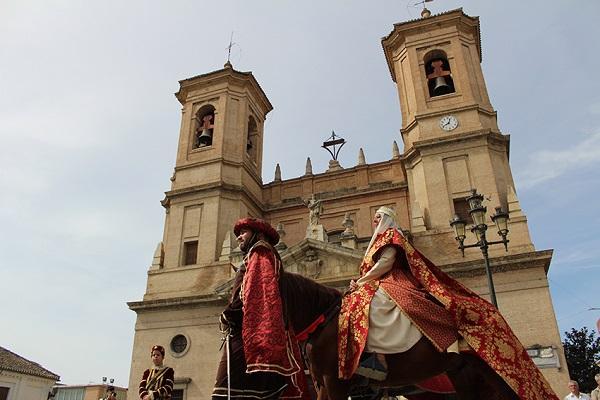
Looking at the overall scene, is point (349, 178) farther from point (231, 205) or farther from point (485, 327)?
point (485, 327)

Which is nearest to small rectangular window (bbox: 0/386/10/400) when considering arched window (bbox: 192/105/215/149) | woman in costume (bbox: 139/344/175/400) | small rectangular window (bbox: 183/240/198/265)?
small rectangular window (bbox: 183/240/198/265)

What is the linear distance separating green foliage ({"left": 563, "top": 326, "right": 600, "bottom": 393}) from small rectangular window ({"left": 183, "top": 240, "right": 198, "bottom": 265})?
19.9 m

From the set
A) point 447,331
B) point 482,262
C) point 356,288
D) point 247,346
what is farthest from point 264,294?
point 482,262

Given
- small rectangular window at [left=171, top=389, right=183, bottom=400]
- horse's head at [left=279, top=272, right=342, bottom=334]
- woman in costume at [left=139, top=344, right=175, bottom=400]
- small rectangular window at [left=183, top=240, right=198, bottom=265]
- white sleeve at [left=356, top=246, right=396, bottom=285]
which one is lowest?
→ woman in costume at [left=139, top=344, right=175, bottom=400]

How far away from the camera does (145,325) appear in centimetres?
2017

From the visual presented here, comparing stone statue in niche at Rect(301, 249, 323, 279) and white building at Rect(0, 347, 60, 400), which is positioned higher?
stone statue in niche at Rect(301, 249, 323, 279)

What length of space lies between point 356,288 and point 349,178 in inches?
763

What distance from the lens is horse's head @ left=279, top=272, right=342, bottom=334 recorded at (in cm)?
429

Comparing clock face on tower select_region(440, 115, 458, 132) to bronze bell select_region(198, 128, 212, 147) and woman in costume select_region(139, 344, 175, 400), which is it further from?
woman in costume select_region(139, 344, 175, 400)

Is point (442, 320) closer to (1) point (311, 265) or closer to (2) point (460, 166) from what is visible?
(1) point (311, 265)

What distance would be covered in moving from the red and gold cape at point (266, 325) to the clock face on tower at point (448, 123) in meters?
18.0

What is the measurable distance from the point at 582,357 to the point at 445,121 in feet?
54.1

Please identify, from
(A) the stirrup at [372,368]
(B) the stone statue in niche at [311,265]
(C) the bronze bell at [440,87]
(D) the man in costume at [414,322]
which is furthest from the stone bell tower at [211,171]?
(A) the stirrup at [372,368]

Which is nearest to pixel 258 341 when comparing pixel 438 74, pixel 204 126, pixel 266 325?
pixel 266 325
